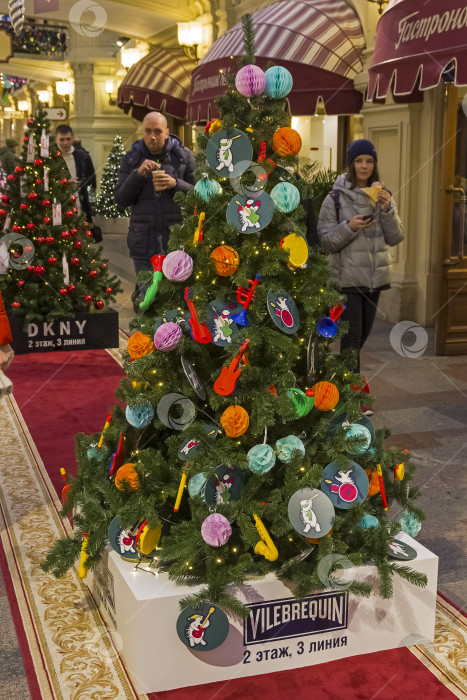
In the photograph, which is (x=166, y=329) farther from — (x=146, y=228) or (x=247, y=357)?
(x=146, y=228)

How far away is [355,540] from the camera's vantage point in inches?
120

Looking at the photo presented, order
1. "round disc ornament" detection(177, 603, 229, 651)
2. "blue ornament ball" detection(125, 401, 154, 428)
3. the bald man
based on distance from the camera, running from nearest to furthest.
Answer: "round disc ornament" detection(177, 603, 229, 651), "blue ornament ball" detection(125, 401, 154, 428), the bald man

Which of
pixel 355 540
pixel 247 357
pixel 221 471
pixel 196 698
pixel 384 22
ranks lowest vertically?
pixel 196 698

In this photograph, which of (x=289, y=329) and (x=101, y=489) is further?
(x=101, y=489)

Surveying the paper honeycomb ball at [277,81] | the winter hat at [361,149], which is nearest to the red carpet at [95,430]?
the paper honeycomb ball at [277,81]

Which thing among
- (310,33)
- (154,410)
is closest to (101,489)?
(154,410)

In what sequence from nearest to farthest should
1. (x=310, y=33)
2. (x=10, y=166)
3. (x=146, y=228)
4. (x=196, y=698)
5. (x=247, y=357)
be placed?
(x=196, y=698)
(x=247, y=357)
(x=146, y=228)
(x=10, y=166)
(x=310, y=33)

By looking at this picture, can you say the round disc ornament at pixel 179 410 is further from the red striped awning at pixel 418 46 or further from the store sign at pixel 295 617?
the red striped awning at pixel 418 46

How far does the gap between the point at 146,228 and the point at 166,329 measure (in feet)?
13.7

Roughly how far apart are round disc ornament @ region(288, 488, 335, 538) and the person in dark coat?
6833 millimetres

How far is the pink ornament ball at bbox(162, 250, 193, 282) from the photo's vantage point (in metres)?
3.02

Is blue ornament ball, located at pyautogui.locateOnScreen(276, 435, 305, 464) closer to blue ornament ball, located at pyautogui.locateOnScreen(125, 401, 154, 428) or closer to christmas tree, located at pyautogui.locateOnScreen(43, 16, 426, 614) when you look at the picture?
christmas tree, located at pyautogui.locateOnScreen(43, 16, 426, 614)

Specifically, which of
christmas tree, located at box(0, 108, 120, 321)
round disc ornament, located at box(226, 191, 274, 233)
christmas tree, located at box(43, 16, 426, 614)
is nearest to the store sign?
christmas tree, located at box(43, 16, 426, 614)

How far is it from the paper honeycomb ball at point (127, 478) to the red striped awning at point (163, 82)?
12.4m
